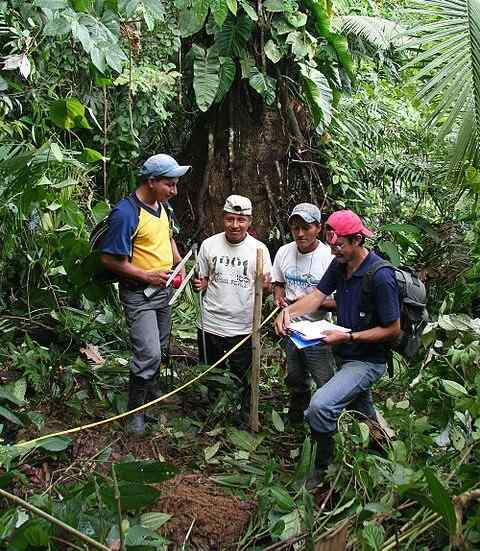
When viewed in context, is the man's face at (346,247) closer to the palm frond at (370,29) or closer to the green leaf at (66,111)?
the green leaf at (66,111)

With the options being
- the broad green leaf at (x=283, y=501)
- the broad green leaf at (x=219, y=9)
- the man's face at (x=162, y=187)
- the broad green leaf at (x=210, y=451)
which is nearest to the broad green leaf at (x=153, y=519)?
the broad green leaf at (x=283, y=501)

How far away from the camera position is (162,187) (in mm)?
4457

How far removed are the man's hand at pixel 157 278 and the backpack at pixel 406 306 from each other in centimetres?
131

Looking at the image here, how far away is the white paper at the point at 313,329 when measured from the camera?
3.87 metres

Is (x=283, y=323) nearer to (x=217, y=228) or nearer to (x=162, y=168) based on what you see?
(x=162, y=168)

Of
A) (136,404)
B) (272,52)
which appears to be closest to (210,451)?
(136,404)

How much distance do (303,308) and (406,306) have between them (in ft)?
2.28

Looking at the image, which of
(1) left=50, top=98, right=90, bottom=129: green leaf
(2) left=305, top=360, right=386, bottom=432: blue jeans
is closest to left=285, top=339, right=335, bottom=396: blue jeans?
(2) left=305, top=360, right=386, bottom=432: blue jeans

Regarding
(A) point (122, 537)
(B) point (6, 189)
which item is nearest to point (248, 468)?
(A) point (122, 537)

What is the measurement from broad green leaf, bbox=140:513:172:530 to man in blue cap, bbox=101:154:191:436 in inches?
45.5

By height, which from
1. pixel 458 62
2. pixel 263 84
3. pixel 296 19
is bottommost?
pixel 263 84

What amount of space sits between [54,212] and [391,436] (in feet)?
9.46

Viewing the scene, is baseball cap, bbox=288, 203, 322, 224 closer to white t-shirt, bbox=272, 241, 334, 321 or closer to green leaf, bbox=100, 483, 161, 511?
white t-shirt, bbox=272, 241, 334, 321

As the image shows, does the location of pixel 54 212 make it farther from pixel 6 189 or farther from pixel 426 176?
pixel 426 176
